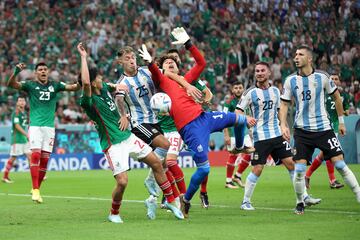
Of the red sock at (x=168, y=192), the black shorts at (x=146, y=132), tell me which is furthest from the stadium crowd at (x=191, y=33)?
the red sock at (x=168, y=192)

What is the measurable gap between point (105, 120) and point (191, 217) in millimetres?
2009

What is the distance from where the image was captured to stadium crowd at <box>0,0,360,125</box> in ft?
111

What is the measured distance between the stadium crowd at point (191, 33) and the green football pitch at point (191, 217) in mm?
13722

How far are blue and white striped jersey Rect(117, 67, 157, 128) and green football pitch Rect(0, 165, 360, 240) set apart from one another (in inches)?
61.3

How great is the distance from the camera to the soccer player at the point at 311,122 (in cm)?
1319

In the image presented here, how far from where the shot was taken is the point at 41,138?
17266 mm

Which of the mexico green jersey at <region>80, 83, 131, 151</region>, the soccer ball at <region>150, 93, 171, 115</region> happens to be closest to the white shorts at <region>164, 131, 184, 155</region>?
the soccer ball at <region>150, 93, 171, 115</region>

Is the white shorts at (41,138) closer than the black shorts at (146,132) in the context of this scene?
No

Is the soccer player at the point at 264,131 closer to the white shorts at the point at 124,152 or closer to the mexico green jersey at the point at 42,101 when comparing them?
the white shorts at the point at 124,152

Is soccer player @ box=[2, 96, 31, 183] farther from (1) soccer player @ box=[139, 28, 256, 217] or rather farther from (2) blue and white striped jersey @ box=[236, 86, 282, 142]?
(1) soccer player @ box=[139, 28, 256, 217]

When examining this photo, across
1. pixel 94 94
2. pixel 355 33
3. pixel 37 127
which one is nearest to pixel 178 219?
pixel 94 94

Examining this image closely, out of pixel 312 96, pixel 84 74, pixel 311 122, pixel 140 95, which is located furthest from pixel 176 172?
pixel 84 74

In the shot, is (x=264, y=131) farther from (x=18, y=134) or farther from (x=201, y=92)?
(x=18, y=134)

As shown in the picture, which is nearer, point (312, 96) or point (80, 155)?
point (312, 96)
